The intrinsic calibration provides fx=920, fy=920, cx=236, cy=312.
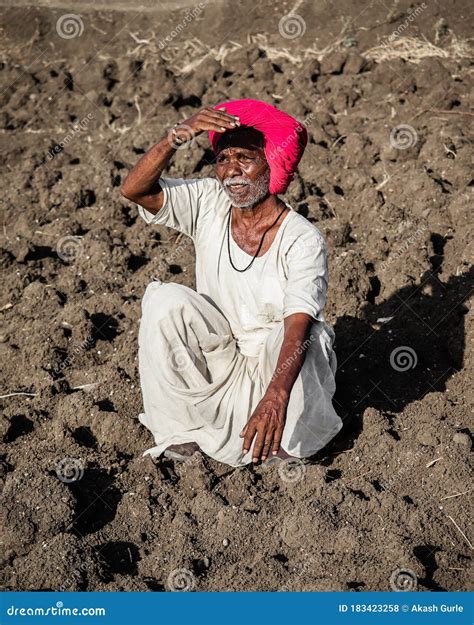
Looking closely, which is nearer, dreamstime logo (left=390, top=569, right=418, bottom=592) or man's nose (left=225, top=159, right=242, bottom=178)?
dreamstime logo (left=390, top=569, right=418, bottom=592)

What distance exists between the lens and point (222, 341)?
156 inches

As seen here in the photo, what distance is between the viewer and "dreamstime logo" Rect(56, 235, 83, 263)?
5.56 m

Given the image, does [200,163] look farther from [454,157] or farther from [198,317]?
[198,317]

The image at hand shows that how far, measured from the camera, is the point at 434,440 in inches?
157

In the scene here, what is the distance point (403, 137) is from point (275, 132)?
2.66 m
